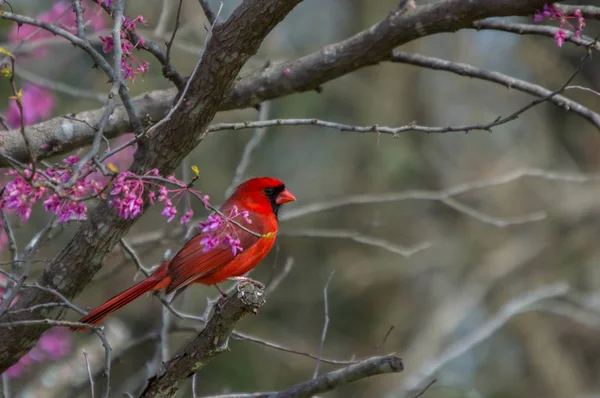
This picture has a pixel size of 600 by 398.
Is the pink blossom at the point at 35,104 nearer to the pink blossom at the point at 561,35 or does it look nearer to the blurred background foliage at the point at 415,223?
the blurred background foliage at the point at 415,223

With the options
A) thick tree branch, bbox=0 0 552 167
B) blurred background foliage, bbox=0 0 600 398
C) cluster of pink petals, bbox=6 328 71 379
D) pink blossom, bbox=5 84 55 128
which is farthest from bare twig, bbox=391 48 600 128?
blurred background foliage, bbox=0 0 600 398

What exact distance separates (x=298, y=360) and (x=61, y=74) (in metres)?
3.86

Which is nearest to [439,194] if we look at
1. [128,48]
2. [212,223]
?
[212,223]

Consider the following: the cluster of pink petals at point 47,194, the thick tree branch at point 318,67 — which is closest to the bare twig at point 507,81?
the thick tree branch at point 318,67

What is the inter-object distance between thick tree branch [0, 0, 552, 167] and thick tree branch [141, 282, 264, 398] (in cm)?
106

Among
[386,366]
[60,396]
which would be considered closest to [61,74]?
[60,396]

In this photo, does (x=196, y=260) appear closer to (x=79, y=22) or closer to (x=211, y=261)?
(x=211, y=261)

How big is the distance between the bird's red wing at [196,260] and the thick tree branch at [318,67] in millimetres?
675

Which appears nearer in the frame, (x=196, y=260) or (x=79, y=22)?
(x=79, y=22)

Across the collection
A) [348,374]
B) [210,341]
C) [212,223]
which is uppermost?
[212,223]

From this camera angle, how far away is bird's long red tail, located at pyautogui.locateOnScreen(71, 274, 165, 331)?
141 inches

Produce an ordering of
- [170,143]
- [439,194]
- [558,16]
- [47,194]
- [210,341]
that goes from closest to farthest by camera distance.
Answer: [47,194]
[210,341]
[170,143]
[558,16]
[439,194]

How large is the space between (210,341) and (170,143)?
28.5 inches

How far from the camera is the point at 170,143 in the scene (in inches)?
123
